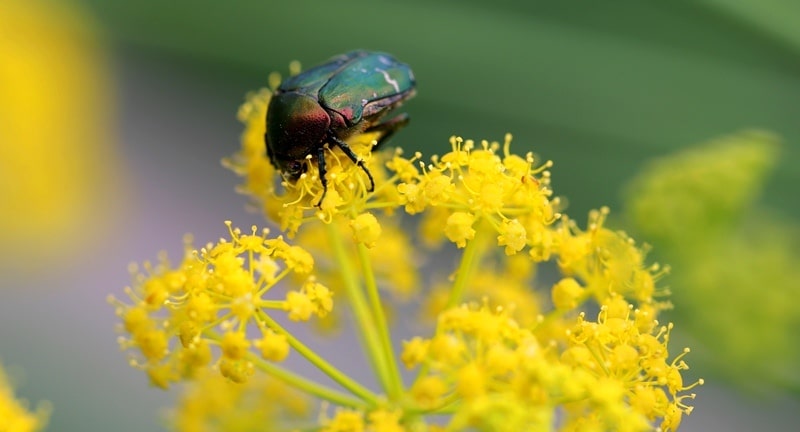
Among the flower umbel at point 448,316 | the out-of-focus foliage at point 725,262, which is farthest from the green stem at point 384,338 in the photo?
the out-of-focus foliage at point 725,262

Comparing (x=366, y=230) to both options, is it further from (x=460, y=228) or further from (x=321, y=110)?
(x=321, y=110)

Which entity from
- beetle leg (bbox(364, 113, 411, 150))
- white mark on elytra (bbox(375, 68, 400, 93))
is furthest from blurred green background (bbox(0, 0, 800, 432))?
white mark on elytra (bbox(375, 68, 400, 93))

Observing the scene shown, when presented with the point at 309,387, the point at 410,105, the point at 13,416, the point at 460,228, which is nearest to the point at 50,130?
the point at 410,105

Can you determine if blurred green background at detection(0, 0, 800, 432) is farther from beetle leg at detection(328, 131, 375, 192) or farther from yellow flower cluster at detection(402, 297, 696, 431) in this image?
yellow flower cluster at detection(402, 297, 696, 431)

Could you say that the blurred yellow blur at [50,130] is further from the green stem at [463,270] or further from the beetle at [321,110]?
the green stem at [463,270]

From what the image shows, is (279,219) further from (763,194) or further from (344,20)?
(344,20)

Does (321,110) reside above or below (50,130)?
below
